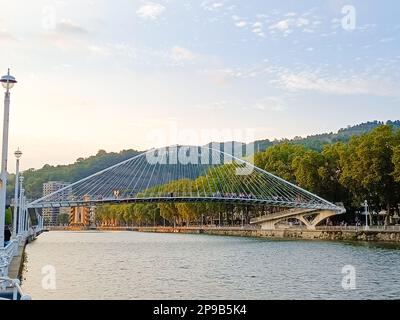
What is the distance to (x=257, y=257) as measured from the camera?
40.3m

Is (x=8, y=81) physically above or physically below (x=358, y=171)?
below

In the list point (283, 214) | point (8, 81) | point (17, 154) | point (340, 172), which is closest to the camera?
point (8, 81)

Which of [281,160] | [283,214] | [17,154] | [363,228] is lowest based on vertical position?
[363,228]

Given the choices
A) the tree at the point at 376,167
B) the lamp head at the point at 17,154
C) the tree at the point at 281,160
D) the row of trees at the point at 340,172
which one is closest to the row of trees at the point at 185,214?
the row of trees at the point at 340,172

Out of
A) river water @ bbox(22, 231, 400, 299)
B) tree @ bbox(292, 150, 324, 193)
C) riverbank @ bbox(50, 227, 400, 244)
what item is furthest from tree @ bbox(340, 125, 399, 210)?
river water @ bbox(22, 231, 400, 299)

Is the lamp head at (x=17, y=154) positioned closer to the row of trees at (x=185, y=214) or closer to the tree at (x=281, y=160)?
the tree at (x=281, y=160)

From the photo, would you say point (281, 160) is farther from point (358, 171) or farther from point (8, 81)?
point (8, 81)

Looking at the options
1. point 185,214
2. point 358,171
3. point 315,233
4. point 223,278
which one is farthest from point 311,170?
point 223,278

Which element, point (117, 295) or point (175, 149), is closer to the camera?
point (117, 295)

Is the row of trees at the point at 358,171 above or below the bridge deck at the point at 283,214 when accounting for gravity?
above

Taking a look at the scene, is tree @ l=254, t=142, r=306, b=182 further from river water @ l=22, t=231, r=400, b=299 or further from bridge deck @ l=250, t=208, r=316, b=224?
river water @ l=22, t=231, r=400, b=299
